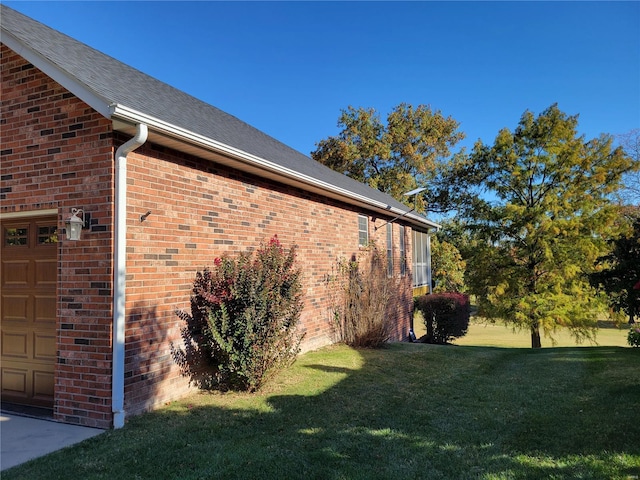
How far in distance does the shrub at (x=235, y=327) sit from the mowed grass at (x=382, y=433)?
347mm

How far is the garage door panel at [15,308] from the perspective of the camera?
5449mm

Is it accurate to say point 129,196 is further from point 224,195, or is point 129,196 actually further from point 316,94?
point 316,94

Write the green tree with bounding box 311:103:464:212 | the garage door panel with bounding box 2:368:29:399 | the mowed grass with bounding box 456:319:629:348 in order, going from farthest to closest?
the green tree with bounding box 311:103:464:212 < the mowed grass with bounding box 456:319:629:348 < the garage door panel with bounding box 2:368:29:399

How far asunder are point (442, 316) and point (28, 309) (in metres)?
14.0

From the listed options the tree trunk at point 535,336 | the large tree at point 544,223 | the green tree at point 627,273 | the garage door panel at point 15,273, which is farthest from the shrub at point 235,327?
the tree trunk at point 535,336

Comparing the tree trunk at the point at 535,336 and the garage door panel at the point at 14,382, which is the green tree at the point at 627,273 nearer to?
the tree trunk at the point at 535,336

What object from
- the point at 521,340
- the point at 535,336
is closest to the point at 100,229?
the point at 535,336

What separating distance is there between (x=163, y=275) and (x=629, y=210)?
83.0 ft

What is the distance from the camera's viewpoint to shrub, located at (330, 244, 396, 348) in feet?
32.5

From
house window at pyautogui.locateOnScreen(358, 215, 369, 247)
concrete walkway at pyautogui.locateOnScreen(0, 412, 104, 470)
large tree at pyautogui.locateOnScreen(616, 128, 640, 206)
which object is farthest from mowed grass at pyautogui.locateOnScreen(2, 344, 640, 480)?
large tree at pyautogui.locateOnScreen(616, 128, 640, 206)

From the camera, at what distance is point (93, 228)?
473cm

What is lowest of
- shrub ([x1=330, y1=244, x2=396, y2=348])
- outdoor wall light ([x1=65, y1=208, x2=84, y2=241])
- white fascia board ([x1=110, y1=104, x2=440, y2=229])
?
shrub ([x1=330, y1=244, x2=396, y2=348])

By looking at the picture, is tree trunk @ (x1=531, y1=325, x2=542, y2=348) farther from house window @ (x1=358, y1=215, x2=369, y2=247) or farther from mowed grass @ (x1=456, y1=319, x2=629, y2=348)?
house window @ (x1=358, y1=215, x2=369, y2=247)

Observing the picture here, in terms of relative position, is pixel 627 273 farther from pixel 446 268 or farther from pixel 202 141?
pixel 446 268
